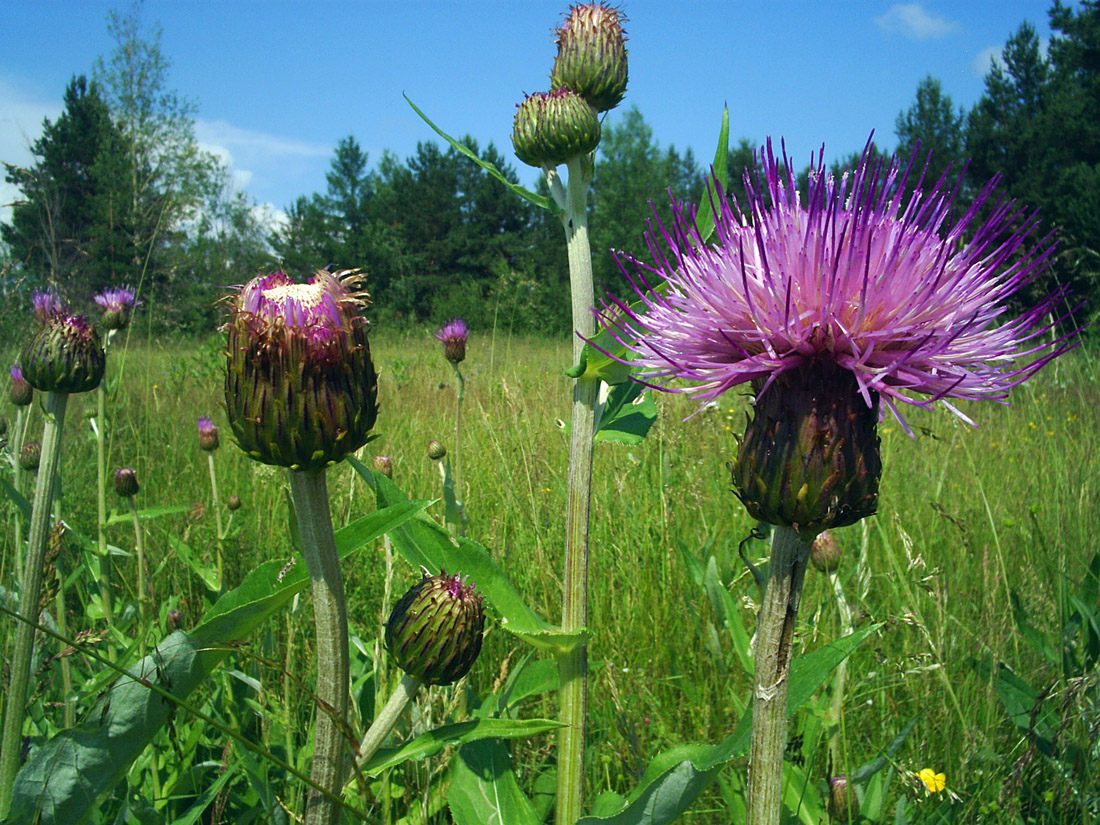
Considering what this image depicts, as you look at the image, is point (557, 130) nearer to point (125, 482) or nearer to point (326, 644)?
point (326, 644)

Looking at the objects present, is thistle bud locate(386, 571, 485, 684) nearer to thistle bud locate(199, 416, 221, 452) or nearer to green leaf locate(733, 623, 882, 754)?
green leaf locate(733, 623, 882, 754)

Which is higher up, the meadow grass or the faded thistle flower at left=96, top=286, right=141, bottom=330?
the faded thistle flower at left=96, top=286, right=141, bottom=330

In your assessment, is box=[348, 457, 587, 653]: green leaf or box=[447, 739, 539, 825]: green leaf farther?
box=[348, 457, 587, 653]: green leaf

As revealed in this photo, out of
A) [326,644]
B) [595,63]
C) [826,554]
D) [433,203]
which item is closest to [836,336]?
[326,644]

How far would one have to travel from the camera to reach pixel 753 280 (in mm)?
1346

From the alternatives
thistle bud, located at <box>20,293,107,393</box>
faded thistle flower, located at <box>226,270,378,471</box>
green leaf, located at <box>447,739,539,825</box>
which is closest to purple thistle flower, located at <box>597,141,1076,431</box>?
faded thistle flower, located at <box>226,270,378,471</box>

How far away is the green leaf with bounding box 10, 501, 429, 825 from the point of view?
1.08 metres

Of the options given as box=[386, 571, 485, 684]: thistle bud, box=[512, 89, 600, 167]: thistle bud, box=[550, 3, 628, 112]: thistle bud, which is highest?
box=[550, 3, 628, 112]: thistle bud

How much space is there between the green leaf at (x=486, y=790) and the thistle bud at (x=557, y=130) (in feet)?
5.28

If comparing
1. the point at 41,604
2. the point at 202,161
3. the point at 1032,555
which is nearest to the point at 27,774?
the point at 41,604

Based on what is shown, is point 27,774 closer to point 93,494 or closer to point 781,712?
point 781,712

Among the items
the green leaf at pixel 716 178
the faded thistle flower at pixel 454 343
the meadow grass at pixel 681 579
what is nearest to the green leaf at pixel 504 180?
the green leaf at pixel 716 178

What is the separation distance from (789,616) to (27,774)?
1196mm

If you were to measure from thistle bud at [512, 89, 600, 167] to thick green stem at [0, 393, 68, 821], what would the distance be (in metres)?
1.47
